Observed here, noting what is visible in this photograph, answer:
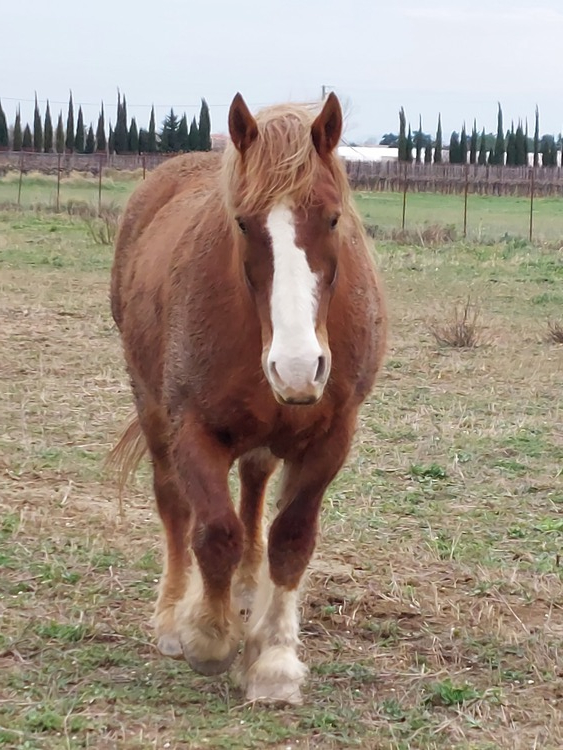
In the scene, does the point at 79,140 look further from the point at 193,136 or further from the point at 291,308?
the point at 291,308

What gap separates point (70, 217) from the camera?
76.3 ft

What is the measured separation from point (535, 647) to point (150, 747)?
61.5 inches

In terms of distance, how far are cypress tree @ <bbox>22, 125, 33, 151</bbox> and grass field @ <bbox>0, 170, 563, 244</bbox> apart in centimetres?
1255

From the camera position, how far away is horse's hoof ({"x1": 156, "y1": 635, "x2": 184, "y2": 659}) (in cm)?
382

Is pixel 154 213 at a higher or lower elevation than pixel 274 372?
higher

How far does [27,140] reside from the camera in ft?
176

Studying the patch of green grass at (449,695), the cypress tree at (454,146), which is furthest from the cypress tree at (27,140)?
the patch of green grass at (449,695)

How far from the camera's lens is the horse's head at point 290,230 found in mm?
2871

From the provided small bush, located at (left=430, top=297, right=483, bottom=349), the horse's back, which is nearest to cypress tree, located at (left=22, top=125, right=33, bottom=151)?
small bush, located at (left=430, top=297, right=483, bottom=349)

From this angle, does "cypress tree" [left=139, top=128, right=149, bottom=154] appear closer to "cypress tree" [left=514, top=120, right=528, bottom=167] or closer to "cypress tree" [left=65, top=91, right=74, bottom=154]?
"cypress tree" [left=65, top=91, right=74, bottom=154]

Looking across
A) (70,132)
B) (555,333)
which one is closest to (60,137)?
(70,132)

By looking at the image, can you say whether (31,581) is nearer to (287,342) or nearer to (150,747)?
(150,747)

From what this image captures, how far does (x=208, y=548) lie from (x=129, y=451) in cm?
163

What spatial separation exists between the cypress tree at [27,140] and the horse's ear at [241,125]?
172 feet
